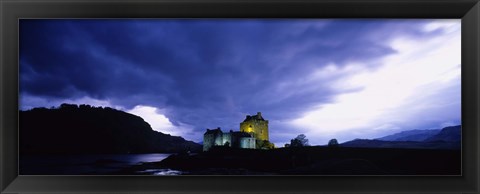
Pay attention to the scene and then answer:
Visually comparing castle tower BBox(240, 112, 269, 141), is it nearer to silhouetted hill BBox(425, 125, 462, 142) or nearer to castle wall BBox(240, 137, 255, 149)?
castle wall BBox(240, 137, 255, 149)

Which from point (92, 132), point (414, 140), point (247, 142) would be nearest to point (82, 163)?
point (92, 132)

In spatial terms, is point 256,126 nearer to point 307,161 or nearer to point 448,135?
point 307,161

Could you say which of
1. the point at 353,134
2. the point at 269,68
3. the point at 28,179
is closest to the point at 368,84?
the point at 353,134

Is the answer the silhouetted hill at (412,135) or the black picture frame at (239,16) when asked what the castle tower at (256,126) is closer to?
the black picture frame at (239,16)

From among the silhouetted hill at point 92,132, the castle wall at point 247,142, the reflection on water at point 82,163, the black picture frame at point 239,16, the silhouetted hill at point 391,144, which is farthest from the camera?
the castle wall at point 247,142

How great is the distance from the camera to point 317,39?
1682 mm

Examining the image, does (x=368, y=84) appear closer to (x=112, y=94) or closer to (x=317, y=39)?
(x=317, y=39)

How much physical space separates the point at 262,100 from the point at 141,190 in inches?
30.5

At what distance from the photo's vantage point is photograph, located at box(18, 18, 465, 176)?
58.9 inches

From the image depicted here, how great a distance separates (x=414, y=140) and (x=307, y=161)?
55 centimetres

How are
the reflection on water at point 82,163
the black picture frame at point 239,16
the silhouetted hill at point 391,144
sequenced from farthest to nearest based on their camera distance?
1. the silhouetted hill at point 391,144
2. the reflection on water at point 82,163
3. the black picture frame at point 239,16

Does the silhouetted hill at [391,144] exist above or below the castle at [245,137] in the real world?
below

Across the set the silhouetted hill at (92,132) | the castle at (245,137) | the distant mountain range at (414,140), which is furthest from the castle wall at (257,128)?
the distant mountain range at (414,140)

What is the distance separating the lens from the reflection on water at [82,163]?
132cm
